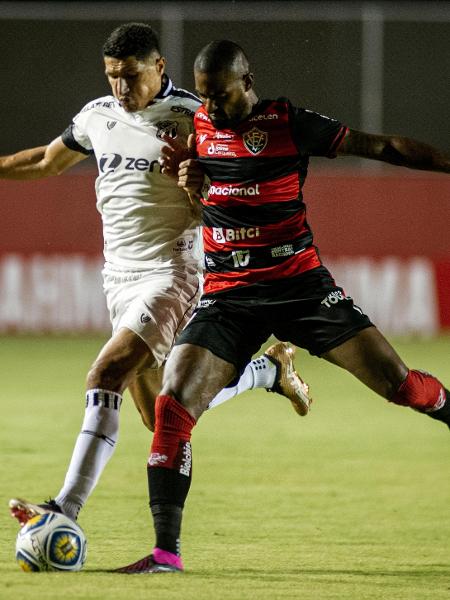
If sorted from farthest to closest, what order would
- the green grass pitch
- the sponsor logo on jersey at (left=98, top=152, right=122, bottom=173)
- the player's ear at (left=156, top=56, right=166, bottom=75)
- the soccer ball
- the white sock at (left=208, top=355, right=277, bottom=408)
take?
1. the white sock at (left=208, top=355, right=277, bottom=408)
2. the sponsor logo on jersey at (left=98, top=152, right=122, bottom=173)
3. the player's ear at (left=156, top=56, right=166, bottom=75)
4. the soccer ball
5. the green grass pitch

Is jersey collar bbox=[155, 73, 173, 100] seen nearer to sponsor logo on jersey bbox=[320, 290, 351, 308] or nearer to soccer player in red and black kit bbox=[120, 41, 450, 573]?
soccer player in red and black kit bbox=[120, 41, 450, 573]

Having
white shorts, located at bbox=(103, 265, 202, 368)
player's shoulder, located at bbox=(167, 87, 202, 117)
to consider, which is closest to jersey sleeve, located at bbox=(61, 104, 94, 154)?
player's shoulder, located at bbox=(167, 87, 202, 117)

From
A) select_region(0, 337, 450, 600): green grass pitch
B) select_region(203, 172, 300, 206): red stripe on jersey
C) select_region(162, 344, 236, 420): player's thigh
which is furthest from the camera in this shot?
select_region(203, 172, 300, 206): red stripe on jersey

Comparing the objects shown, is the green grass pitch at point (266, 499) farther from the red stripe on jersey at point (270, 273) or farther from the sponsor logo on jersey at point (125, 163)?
the sponsor logo on jersey at point (125, 163)

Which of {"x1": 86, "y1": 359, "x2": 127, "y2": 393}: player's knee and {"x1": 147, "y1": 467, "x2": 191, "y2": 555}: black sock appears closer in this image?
{"x1": 147, "y1": 467, "x2": 191, "y2": 555}: black sock

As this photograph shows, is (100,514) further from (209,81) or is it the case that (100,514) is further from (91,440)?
(209,81)

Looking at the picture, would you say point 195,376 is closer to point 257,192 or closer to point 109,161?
point 257,192

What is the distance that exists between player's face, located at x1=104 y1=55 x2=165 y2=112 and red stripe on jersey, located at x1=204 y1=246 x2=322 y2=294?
3.85 ft

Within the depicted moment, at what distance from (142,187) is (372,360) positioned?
1.71 metres

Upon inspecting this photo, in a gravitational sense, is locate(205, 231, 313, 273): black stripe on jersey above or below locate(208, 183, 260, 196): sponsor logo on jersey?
below

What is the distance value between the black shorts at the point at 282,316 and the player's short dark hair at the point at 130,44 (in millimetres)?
1392

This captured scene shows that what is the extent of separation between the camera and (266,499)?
8023 millimetres

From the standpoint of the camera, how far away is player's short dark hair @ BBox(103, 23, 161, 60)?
6.98 meters

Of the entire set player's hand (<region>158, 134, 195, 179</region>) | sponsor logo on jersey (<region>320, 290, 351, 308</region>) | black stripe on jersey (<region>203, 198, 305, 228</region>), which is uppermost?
player's hand (<region>158, 134, 195, 179</region>)
